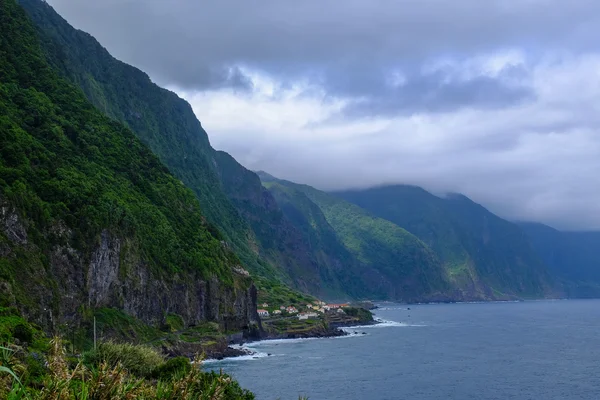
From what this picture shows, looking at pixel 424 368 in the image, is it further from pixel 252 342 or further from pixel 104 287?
pixel 104 287

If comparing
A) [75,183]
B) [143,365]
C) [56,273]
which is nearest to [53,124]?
[75,183]

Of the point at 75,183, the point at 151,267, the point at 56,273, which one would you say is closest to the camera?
the point at 56,273

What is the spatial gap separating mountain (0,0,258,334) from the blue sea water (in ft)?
66.9

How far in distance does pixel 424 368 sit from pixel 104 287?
219ft

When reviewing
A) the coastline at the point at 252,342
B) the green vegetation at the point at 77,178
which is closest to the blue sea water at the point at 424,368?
the coastline at the point at 252,342

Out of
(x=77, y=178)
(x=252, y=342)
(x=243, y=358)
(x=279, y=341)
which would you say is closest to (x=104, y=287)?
(x=77, y=178)

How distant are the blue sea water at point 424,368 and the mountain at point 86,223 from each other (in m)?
20.4

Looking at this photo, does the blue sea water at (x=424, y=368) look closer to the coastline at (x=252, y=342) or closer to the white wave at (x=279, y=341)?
the white wave at (x=279, y=341)

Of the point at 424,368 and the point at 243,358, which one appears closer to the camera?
the point at 424,368

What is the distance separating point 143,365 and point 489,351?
110005 mm

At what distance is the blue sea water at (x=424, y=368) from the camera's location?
→ 317 feet

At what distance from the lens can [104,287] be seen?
110375 millimetres

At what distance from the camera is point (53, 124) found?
131 metres

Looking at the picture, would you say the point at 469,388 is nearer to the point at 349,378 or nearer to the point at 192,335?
the point at 349,378
